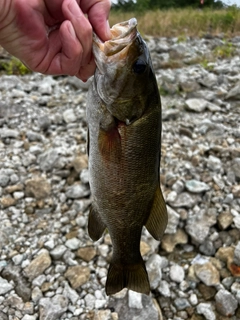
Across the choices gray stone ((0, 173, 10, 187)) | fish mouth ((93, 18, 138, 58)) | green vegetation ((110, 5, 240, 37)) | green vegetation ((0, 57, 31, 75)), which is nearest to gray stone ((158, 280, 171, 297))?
gray stone ((0, 173, 10, 187))

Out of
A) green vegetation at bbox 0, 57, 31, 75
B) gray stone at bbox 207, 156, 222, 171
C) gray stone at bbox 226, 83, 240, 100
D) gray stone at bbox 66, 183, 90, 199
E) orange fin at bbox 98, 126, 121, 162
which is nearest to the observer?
orange fin at bbox 98, 126, 121, 162

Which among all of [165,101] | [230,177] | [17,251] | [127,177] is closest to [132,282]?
Answer: [127,177]

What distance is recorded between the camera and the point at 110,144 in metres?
1.97

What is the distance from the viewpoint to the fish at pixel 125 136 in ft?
6.10

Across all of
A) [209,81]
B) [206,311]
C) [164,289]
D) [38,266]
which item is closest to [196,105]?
[209,81]

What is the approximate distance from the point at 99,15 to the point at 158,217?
113 centimetres

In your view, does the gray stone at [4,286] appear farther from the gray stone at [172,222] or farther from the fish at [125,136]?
the gray stone at [172,222]

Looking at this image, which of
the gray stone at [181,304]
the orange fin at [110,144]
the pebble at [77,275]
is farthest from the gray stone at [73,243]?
the orange fin at [110,144]

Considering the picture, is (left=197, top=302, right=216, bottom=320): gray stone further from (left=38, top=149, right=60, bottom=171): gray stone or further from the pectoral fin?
(left=38, top=149, right=60, bottom=171): gray stone

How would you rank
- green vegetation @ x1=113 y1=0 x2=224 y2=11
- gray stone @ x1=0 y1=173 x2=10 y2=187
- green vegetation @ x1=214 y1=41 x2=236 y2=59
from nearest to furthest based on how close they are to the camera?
1. gray stone @ x1=0 y1=173 x2=10 y2=187
2. green vegetation @ x1=214 y1=41 x2=236 y2=59
3. green vegetation @ x1=113 y1=0 x2=224 y2=11

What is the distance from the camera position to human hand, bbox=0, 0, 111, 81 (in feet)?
6.06

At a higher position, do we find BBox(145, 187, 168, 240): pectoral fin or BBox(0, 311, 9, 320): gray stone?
BBox(145, 187, 168, 240): pectoral fin

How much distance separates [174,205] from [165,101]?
2427 millimetres

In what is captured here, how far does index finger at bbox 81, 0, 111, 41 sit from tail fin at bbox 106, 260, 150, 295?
133 cm
